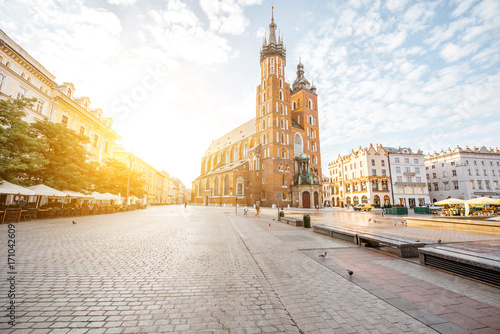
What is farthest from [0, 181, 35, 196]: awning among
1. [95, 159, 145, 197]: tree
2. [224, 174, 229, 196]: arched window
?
[224, 174, 229, 196]: arched window

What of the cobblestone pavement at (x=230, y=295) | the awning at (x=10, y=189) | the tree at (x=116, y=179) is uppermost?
the tree at (x=116, y=179)

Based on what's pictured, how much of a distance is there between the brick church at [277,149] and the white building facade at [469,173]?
106 feet

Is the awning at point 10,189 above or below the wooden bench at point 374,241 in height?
above

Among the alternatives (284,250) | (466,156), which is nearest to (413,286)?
(284,250)

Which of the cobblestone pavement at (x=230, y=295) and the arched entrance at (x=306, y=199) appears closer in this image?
the cobblestone pavement at (x=230, y=295)

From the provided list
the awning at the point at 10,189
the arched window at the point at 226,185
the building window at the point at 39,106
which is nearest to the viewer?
the awning at the point at 10,189

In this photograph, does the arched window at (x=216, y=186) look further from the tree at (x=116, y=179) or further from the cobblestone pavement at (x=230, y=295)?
the cobblestone pavement at (x=230, y=295)

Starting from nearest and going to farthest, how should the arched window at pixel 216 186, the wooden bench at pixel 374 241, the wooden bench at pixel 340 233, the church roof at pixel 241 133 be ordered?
the wooden bench at pixel 374 241
the wooden bench at pixel 340 233
the arched window at pixel 216 186
the church roof at pixel 241 133

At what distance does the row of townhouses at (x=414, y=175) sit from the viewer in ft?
159

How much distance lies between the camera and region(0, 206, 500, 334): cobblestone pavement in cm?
252

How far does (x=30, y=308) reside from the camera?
9.32 ft

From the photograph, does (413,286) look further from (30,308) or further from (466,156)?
(466,156)

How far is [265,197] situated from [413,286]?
4036 cm

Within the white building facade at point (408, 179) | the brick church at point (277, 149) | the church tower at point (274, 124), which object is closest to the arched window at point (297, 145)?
the brick church at point (277, 149)
